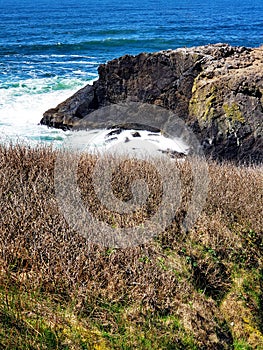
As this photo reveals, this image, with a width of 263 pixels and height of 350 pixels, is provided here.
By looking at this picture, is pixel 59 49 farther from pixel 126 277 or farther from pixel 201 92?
pixel 126 277

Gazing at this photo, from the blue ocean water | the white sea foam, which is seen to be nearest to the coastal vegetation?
the blue ocean water

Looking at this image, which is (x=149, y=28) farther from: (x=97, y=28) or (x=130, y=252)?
(x=130, y=252)

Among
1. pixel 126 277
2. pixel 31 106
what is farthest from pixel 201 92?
pixel 126 277

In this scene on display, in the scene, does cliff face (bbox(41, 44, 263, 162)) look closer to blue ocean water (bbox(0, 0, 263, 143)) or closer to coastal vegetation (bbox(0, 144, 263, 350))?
blue ocean water (bbox(0, 0, 263, 143))

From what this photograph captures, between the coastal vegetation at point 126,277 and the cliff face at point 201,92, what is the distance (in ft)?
20.1

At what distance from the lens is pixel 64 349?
3.15 m

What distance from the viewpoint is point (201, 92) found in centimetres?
1279

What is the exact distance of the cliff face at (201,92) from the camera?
37.4 feet

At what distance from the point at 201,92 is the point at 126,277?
991 centimetres

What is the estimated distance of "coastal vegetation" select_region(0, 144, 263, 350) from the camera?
338 cm

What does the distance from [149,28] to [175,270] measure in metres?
48.9

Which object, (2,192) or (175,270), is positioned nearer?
(175,270)

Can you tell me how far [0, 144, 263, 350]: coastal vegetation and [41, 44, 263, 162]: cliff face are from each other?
6137mm

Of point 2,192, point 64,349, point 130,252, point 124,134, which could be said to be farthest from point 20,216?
point 124,134
